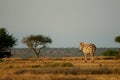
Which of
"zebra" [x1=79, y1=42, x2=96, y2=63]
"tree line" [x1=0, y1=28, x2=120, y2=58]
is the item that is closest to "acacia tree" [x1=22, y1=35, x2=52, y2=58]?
"tree line" [x1=0, y1=28, x2=120, y2=58]

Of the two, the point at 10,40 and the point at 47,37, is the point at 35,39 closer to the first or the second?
the point at 47,37

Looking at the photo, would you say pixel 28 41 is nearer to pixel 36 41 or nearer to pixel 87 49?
pixel 36 41

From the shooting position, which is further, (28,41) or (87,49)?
(28,41)

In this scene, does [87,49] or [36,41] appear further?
[36,41]

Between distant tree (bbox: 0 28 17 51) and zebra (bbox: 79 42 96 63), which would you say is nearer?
zebra (bbox: 79 42 96 63)

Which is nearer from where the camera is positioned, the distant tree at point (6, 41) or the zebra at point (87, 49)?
the zebra at point (87, 49)

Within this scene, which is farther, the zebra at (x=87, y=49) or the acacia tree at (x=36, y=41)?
the acacia tree at (x=36, y=41)

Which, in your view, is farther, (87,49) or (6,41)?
(6,41)

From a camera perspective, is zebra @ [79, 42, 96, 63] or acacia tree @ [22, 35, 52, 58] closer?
zebra @ [79, 42, 96, 63]

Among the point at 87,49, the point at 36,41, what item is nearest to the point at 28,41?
the point at 36,41

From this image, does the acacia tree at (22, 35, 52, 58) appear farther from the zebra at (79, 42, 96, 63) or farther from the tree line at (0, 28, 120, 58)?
the zebra at (79, 42, 96, 63)

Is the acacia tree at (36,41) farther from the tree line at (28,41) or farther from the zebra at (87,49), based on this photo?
the zebra at (87,49)

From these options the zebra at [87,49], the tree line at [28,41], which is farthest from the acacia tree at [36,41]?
the zebra at [87,49]

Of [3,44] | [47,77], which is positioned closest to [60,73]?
[47,77]
